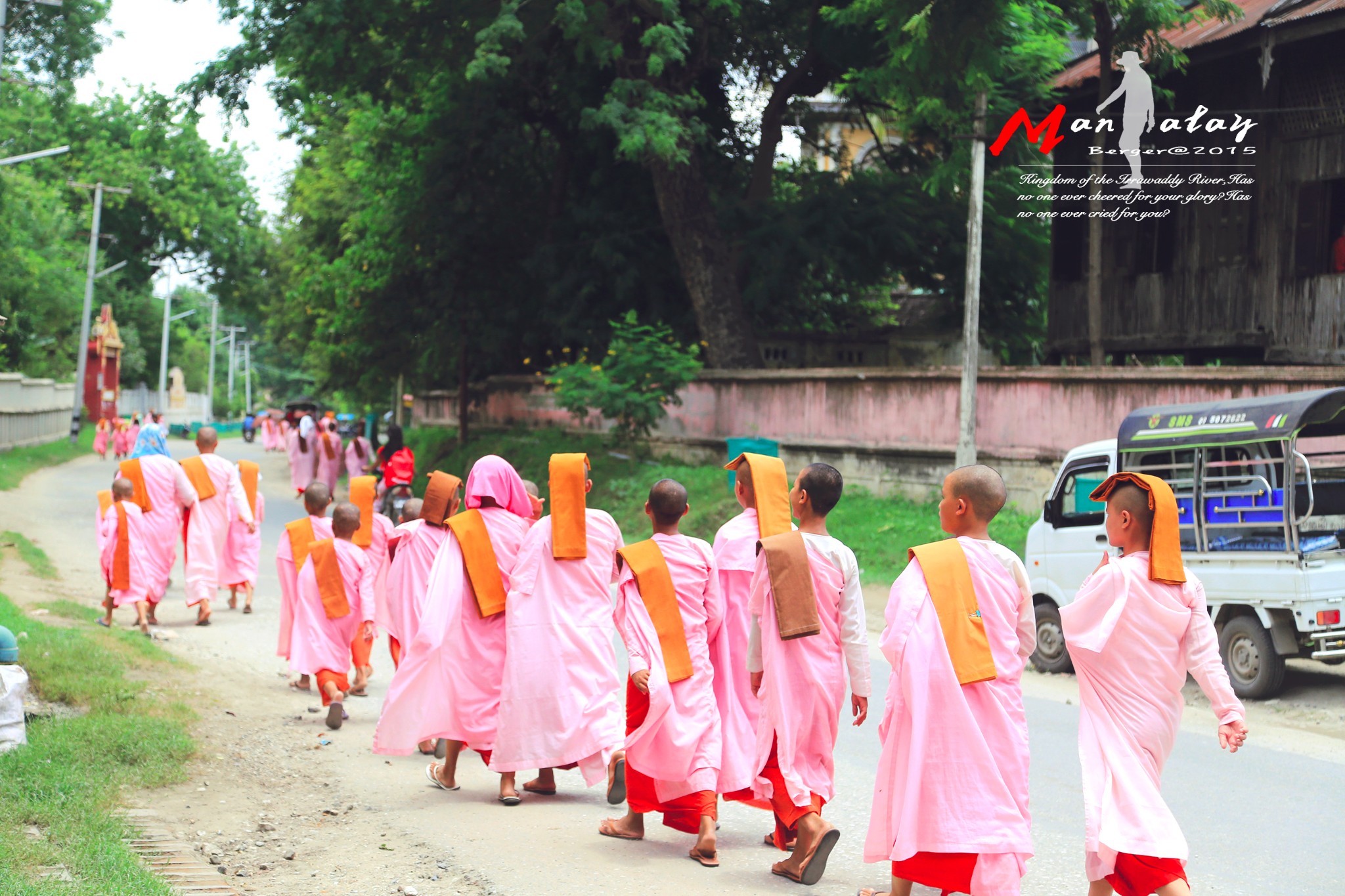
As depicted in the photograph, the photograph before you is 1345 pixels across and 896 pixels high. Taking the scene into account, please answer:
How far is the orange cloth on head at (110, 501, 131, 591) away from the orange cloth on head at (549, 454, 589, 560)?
23.2ft

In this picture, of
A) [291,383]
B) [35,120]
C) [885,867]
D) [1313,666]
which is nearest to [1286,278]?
[1313,666]

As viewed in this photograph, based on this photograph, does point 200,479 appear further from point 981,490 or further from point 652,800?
point 981,490

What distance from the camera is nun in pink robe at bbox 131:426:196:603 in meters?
12.3

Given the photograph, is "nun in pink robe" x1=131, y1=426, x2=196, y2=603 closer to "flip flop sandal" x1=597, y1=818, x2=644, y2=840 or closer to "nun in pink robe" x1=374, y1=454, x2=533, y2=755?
"nun in pink robe" x1=374, y1=454, x2=533, y2=755

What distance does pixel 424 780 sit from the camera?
288 inches

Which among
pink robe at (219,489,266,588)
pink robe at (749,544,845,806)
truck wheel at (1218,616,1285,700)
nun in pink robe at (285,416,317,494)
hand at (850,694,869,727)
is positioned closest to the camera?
hand at (850,694,869,727)

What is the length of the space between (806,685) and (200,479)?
365 inches

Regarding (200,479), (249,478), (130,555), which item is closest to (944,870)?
(130,555)

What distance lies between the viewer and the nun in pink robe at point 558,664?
641 centimetres

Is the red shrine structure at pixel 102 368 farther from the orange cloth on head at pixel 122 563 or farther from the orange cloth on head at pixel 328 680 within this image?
the orange cloth on head at pixel 328 680

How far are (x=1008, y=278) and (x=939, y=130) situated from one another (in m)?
3.44

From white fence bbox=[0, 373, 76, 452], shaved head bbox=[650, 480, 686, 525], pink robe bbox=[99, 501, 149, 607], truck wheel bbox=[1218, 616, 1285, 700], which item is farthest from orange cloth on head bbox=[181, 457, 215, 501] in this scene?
white fence bbox=[0, 373, 76, 452]

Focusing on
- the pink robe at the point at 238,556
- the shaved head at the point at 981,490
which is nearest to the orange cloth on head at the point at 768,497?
the shaved head at the point at 981,490

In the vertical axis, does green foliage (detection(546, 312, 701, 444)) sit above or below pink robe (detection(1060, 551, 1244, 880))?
above
